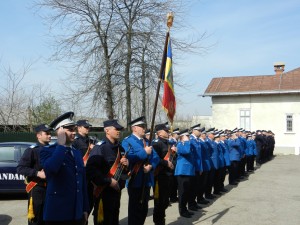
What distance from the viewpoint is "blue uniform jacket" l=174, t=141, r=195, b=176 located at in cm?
797

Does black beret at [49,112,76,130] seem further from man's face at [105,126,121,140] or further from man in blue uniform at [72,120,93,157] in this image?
man in blue uniform at [72,120,93,157]

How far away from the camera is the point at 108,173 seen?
510 centimetres

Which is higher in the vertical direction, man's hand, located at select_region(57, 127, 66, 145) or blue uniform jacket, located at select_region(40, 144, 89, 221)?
man's hand, located at select_region(57, 127, 66, 145)

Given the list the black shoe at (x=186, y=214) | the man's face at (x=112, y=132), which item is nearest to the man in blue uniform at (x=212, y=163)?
the black shoe at (x=186, y=214)

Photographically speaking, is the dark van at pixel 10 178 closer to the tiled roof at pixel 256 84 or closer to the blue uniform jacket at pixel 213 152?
the blue uniform jacket at pixel 213 152

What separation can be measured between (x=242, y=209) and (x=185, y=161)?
2.01 m

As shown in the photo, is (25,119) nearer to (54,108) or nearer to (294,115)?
(54,108)

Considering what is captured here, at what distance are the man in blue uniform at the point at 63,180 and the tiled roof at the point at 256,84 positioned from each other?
27394 millimetres

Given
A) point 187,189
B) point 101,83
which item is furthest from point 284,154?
point 187,189

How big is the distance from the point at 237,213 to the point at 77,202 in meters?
5.18

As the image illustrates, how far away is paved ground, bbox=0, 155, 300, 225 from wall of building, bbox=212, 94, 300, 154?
18.0m

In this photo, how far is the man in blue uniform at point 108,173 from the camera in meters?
4.96

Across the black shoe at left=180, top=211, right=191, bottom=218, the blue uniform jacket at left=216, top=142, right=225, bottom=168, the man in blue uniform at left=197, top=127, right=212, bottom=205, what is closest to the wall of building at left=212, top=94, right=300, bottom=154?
the blue uniform jacket at left=216, top=142, right=225, bottom=168

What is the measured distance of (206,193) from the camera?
10.3 meters
